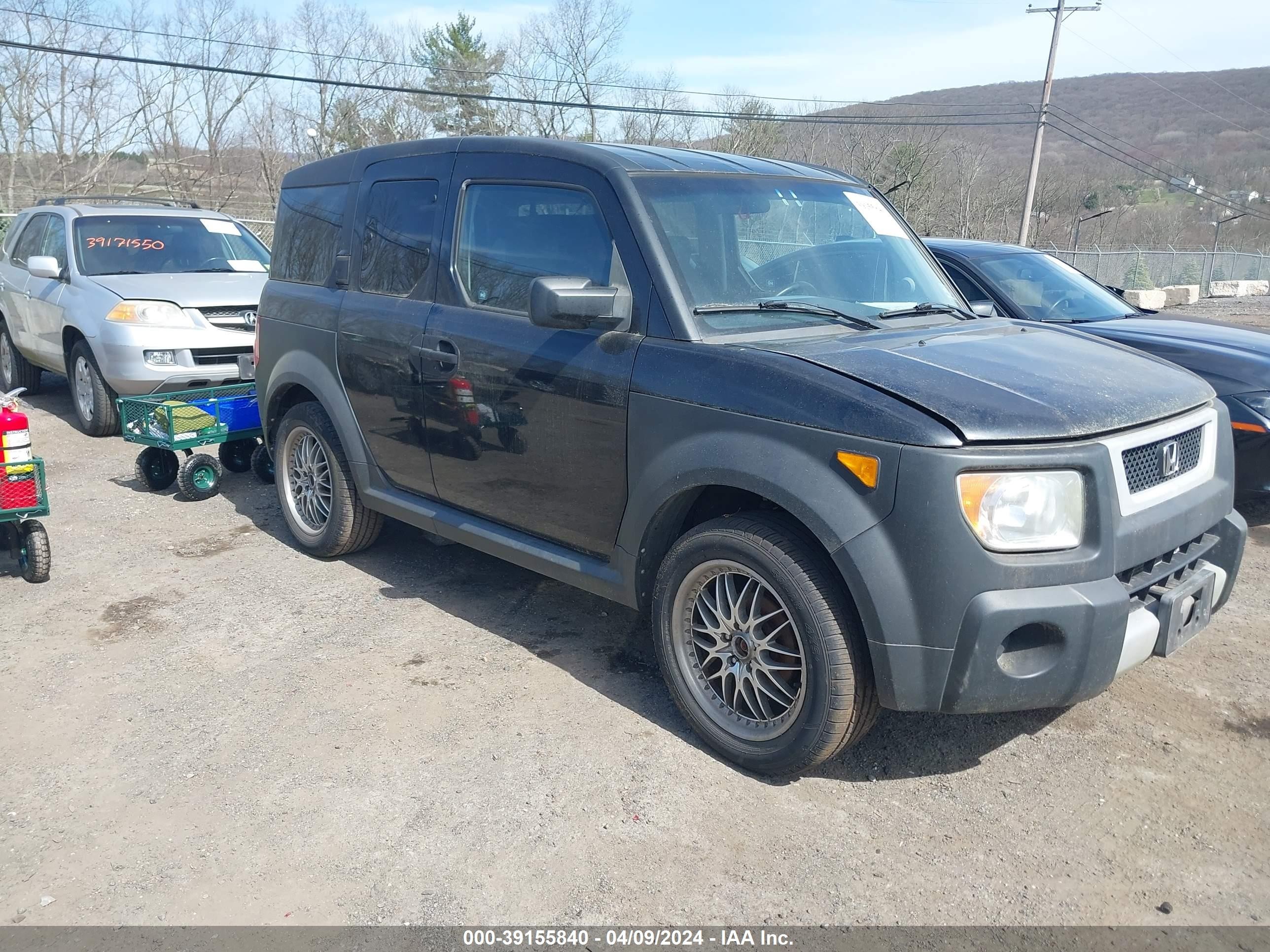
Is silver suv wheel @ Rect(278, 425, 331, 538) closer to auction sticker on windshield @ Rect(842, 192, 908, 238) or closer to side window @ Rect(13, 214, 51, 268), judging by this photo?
auction sticker on windshield @ Rect(842, 192, 908, 238)

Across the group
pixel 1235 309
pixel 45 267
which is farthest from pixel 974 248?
pixel 1235 309

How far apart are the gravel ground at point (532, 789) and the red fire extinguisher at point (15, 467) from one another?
0.56 metres

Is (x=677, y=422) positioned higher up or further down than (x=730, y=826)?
Result: higher up

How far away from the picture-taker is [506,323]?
4.04 m

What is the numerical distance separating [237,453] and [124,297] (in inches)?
73.8

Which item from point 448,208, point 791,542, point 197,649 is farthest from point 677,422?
point 197,649

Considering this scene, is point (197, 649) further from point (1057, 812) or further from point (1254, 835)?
point (1254, 835)

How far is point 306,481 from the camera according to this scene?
5.54 metres

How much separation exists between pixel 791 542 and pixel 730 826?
91 centimetres

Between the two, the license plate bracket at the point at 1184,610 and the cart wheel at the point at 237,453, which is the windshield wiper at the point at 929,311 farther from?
the cart wheel at the point at 237,453

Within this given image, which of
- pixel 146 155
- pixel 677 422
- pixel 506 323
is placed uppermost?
pixel 146 155

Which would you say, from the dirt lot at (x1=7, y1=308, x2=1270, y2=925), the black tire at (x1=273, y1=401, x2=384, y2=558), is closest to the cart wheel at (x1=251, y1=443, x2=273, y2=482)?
the black tire at (x1=273, y1=401, x2=384, y2=558)

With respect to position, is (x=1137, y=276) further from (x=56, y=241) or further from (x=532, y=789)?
(x=532, y=789)

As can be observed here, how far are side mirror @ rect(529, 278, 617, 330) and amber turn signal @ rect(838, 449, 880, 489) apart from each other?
1.06 m
